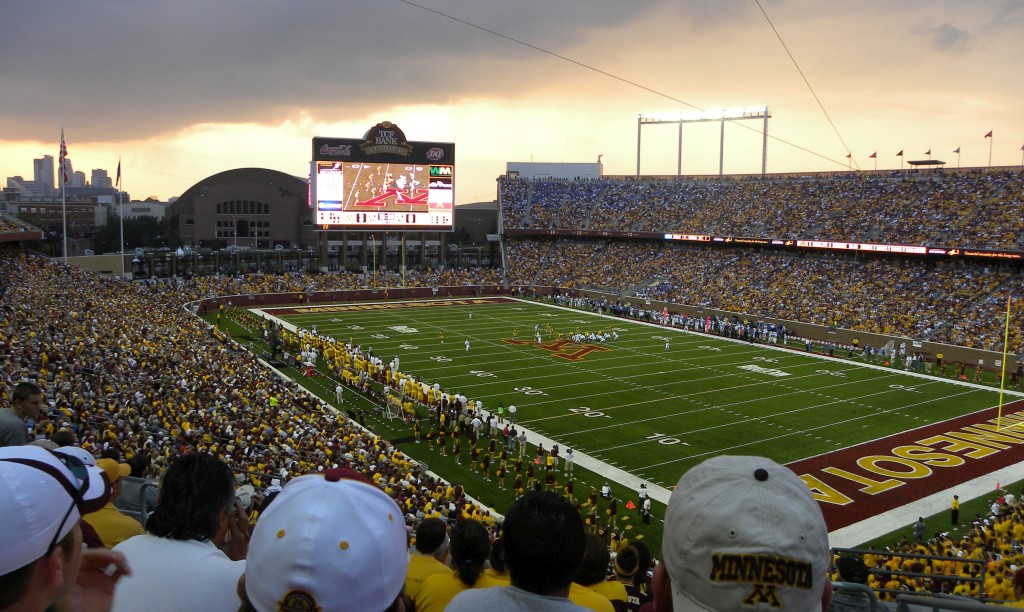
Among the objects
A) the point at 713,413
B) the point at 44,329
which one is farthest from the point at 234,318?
the point at 713,413

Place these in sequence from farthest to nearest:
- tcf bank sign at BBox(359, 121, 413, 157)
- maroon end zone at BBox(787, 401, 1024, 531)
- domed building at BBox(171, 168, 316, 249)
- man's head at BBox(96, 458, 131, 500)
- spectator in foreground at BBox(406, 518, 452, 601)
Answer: domed building at BBox(171, 168, 316, 249), tcf bank sign at BBox(359, 121, 413, 157), maroon end zone at BBox(787, 401, 1024, 531), man's head at BBox(96, 458, 131, 500), spectator in foreground at BBox(406, 518, 452, 601)

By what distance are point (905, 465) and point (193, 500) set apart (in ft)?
70.0

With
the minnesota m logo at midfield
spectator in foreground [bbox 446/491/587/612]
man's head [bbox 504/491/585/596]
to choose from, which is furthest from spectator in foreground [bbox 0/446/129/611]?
the minnesota m logo at midfield

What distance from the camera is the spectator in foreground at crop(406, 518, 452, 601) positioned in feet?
13.0

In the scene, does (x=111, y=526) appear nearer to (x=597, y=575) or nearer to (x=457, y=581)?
(x=457, y=581)

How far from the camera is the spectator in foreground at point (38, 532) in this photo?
6.39 feet

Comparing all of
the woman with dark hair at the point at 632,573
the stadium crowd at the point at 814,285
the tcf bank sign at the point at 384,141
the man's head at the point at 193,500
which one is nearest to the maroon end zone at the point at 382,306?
the stadium crowd at the point at 814,285

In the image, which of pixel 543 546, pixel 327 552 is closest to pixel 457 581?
pixel 543 546

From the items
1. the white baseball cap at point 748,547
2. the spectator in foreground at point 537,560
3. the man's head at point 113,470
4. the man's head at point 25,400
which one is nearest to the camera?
the white baseball cap at point 748,547

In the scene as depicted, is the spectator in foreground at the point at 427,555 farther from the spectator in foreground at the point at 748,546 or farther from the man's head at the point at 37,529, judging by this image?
the spectator in foreground at the point at 748,546

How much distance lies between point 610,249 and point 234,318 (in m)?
32.1

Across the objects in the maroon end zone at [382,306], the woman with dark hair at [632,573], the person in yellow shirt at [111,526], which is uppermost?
the person in yellow shirt at [111,526]

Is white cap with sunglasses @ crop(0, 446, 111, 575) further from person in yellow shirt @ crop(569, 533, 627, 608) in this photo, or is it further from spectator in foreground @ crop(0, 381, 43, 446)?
spectator in foreground @ crop(0, 381, 43, 446)

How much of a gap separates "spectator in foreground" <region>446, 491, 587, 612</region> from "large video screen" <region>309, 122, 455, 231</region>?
180 ft
